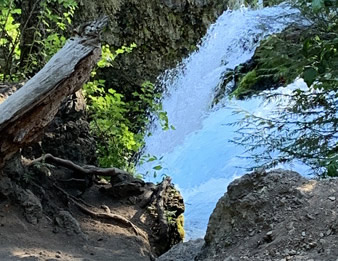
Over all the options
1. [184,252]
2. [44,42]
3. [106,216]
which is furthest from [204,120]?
[184,252]

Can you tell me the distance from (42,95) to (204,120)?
610 centimetres

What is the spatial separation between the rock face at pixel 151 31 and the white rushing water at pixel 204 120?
1.05 feet

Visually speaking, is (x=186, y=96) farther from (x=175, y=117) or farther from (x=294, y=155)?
(x=294, y=155)

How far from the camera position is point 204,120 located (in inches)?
362

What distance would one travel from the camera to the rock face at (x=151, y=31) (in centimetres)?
1002

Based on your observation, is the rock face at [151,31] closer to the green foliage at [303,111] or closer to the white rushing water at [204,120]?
the white rushing water at [204,120]

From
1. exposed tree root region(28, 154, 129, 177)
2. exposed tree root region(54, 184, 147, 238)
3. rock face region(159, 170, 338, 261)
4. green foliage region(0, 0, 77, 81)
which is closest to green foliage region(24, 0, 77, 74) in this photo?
green foliage region(0, 0, 77, 81)

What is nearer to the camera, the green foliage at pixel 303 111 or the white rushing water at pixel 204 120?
the green foliage at pixel 303 111

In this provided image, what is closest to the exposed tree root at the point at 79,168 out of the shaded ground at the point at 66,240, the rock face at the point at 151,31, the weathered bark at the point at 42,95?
the shaded ground at the point at 66,240

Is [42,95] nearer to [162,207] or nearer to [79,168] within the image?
[79,168]

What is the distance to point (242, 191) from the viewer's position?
2.89m

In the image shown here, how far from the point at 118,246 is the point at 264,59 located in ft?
6.93

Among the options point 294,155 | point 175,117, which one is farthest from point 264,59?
point 175,117

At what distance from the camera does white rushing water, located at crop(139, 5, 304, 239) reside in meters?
6.66
